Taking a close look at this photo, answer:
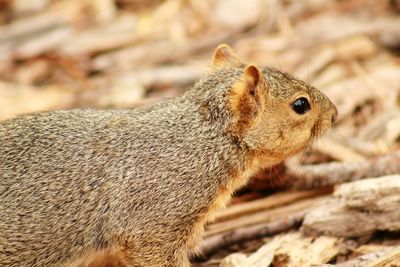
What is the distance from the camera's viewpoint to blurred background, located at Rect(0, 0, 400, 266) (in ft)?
28.0

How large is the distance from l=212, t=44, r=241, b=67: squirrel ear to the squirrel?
45 centimetres

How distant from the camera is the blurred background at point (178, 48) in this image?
8.53 m

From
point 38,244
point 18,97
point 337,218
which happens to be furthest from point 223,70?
point 18,97

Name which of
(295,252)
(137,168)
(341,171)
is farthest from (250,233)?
(137,168)

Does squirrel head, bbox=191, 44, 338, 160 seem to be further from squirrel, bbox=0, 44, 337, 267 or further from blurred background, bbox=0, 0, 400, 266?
blurred background, bbox=0, 0, 400, 266

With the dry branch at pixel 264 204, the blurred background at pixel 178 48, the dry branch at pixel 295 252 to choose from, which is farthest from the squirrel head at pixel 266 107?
the blurred background at pixel 178 48

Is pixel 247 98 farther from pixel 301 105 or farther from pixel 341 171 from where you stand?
pixel 341 171

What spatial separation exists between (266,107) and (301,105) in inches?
11.7

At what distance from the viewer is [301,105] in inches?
224

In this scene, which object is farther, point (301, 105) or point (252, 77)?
point (301, 105)

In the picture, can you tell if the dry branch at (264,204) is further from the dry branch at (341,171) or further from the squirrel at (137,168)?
the squirrel at (137,168)

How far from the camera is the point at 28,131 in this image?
543cm

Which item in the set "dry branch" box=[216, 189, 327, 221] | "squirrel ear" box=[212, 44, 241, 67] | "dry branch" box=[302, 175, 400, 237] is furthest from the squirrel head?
"dry branch" box=[216, 189, 327, 221]

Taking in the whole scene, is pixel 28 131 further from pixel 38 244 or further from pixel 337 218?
pixel 337 218
